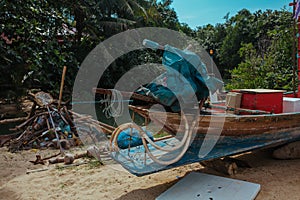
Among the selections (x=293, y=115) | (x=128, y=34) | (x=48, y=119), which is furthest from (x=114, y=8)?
(x=293, y=115)

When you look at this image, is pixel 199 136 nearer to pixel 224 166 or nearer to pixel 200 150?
pixel 200 150

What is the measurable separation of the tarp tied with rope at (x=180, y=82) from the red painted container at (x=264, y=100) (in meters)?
1.16

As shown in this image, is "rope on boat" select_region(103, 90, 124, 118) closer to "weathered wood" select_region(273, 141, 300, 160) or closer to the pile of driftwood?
the pile of driftwood

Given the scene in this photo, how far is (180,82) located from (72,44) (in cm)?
979

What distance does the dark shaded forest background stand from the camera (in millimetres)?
7934

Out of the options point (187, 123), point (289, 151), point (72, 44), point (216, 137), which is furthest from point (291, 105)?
point (72, 44)

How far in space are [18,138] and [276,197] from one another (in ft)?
16.6

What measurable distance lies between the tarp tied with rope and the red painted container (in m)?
1.16

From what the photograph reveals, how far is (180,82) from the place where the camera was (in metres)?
2.84

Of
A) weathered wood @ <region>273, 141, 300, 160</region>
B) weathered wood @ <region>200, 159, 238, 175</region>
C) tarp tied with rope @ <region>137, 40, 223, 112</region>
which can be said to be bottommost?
weathered wood @ <region>200, 159, 238, 175</region>

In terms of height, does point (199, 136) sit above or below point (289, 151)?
above

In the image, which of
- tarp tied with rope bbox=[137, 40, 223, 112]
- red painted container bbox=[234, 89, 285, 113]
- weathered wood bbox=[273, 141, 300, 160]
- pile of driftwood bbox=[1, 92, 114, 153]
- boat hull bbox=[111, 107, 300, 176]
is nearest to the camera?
tarp tied with rope bbox=[137, 40, 223, 112]

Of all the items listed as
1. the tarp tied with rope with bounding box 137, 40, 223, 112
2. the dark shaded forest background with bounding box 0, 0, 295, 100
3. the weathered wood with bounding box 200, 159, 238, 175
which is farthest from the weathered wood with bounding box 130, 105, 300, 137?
the dark shaded forest background with bounding box 0, 0, 295, 100

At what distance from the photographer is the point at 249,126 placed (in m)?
3.35
